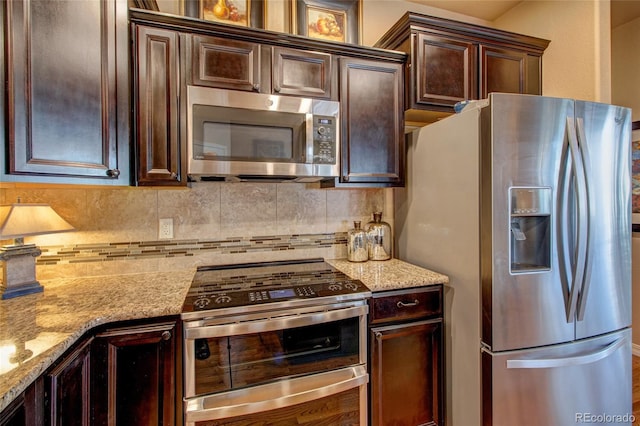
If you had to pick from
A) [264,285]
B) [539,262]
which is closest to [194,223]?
[264,285]

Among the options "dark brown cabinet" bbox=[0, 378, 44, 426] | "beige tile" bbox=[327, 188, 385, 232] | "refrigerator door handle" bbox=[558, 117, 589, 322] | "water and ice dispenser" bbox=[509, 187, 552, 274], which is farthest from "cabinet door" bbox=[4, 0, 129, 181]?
"refrigerator door handle" bbox=[558, 117, 589, 322]

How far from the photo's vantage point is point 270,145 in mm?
1590

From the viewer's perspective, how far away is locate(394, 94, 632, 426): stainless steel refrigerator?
140cm

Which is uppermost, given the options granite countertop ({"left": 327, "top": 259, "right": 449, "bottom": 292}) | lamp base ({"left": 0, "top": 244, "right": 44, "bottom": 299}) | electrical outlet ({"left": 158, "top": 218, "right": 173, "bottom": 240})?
electrical outlet ({"left": 158, "top": 218, "right": 173, "bottom": 240})

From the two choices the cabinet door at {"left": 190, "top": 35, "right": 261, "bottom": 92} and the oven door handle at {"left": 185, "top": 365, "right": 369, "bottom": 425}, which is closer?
the oven door handle at {"left": 185, "top": 365, "right": 369, "bottom": 425}

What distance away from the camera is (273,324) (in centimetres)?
133

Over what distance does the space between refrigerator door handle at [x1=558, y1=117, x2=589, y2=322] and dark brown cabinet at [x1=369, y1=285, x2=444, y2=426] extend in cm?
61

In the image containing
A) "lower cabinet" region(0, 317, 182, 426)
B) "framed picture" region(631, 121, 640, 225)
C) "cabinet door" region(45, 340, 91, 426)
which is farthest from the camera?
"framed picture" region(631, 121, 640, 225)

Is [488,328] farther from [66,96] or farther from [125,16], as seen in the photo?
[125,16]

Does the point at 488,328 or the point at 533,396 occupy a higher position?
the point at 488,328

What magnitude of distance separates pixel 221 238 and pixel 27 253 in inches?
35.3

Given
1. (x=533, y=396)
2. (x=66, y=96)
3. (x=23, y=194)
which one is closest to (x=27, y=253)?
(x=23, y=194)

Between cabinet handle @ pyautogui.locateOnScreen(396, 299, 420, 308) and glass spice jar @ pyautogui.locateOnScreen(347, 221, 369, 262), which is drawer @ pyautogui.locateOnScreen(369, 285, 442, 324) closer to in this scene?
cabinet handle @ pyautogui.locateOnScreen(396, 299, 420, 308)

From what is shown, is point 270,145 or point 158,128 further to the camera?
point 270,145
